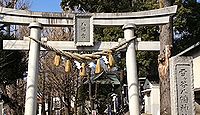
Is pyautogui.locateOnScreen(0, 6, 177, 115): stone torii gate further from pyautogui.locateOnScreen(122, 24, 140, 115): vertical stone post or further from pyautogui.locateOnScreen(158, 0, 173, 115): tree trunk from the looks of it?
pyautogui.locateOnScreen(158, 0, 173, 115): tree trunk

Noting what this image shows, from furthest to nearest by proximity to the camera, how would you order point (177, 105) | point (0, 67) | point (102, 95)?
point (102, 95) → point (0, 67) → point (177, 105)

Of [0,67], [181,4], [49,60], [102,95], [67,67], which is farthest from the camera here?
[102,95]

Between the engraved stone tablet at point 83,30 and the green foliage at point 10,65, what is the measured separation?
32.3 ft

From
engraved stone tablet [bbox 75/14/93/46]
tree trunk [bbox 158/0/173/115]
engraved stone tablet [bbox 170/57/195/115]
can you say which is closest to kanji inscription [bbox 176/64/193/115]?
engraved stone tablet [bbox 170/57/195/115]

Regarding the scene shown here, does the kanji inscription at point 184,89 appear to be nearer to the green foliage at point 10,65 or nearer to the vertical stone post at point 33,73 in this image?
the vertical stone post at point 33,73

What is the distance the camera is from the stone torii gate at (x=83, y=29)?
36.6 ft

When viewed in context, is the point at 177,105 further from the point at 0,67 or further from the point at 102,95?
the point at 102,95

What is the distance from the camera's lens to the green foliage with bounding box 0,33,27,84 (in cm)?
2080

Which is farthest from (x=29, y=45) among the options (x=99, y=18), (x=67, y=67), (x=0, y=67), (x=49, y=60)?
(x=49, y=60)

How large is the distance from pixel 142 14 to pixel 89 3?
45.1 ft

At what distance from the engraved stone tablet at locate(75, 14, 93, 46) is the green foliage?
9843mm

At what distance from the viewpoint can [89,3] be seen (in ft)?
82.5

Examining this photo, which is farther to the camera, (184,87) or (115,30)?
(115,30)

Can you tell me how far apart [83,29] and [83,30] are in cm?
3
